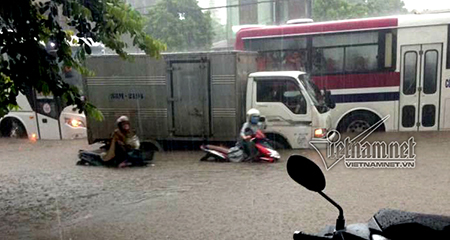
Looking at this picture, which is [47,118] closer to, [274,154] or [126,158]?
[126,158]

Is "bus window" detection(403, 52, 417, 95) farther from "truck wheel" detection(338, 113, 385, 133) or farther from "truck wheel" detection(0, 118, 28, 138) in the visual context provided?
"truck wheel" detection(0, 118, 28, 138)

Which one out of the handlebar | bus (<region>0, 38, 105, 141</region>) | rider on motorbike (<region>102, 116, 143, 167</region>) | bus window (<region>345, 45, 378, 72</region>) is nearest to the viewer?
the handlebar

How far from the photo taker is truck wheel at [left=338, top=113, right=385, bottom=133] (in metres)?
10.4

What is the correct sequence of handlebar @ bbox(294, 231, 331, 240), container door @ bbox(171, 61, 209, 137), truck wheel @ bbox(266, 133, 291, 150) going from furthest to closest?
container door @ bbox(171, 61, 209, 137), truck wheel @ bbox(266, 133, 291, 150), handlebar @ bbox(294, 231, 331, 240)

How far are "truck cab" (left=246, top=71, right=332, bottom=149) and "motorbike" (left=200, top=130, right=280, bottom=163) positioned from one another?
1.43 ft

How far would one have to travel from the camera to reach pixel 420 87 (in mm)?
10242

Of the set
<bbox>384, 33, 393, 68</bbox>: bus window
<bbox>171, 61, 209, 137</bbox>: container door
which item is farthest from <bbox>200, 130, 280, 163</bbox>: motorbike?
<bbox>384, 33, 393, 68</bbox>: bus window

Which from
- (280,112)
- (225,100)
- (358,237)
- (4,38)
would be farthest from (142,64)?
(358,237)

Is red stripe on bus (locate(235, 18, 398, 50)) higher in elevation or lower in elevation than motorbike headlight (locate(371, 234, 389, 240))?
higher

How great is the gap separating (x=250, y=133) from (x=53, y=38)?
14.3ft

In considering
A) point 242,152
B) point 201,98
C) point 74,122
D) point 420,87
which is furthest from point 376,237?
point 74,122

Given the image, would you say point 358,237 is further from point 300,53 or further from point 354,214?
point 300,53

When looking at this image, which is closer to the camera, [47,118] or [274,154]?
[274,154]

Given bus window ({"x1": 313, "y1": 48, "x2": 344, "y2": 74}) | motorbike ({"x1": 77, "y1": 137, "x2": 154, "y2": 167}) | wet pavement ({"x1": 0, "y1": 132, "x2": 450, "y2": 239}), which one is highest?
bus window ({"x1": 313, "y1": 48, "x2": 344, "y2": 74})
